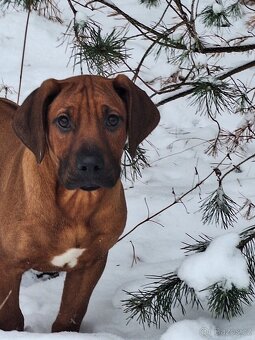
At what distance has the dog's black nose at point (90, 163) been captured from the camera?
2.35 meters

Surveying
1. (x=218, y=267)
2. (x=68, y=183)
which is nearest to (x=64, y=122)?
(x=68, y=183)

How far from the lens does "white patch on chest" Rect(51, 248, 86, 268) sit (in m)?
2.73

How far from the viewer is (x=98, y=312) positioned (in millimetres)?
3244

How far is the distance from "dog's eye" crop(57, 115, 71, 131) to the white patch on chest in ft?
1.55

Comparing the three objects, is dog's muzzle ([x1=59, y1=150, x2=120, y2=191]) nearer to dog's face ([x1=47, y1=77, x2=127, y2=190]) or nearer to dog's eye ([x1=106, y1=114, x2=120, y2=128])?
dog's face ([x1=47, y1=77, x2=127, y2=190])

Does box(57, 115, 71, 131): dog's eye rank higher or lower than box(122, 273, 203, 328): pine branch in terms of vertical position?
higher

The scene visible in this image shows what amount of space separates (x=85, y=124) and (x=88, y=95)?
0.10 metres

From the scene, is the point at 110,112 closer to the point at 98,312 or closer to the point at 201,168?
the point at 98,312

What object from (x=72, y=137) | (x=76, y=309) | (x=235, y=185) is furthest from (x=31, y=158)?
(x=235, y=185)

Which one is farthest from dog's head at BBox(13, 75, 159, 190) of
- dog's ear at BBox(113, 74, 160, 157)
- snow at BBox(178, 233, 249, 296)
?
snow at BBox(178, 233, 249, 296)

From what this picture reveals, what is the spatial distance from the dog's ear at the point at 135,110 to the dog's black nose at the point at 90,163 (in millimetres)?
263

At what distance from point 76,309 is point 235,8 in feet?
5.28

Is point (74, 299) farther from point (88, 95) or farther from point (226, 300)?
point (88, 95)

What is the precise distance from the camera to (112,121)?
2500 millimetres
